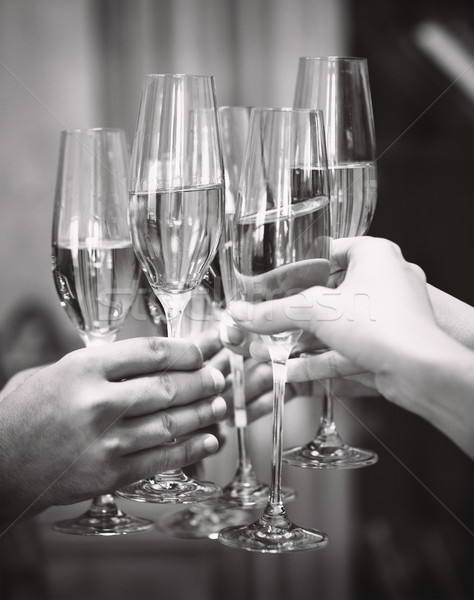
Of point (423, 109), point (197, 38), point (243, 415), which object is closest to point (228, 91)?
point (197, 38)

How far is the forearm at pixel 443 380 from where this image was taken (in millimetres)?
578

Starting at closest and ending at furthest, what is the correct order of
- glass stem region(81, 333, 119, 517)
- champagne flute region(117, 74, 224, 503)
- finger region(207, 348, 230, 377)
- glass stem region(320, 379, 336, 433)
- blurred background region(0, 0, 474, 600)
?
champagne flute region(117, 74, 224, 503) < glass stem region(81, 333, 119, 517) < glass stem region(320, 379, 336, 433) < finger region(207, 348, 230, 377) < blurred background region(0, 0, 474, 600)

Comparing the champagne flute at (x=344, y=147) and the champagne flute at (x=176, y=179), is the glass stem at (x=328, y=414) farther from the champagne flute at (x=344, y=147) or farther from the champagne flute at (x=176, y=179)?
the champagne flute at (x=176, y=179)

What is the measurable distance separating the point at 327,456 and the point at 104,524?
0.26m

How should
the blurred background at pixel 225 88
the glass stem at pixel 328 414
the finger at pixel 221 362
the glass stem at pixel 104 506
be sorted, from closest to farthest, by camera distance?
the glass stem at pixel 104 506 < the glass stem at pixel 328 414 < the finger at pixel 221 362 < the blurred background at pixel 225 88

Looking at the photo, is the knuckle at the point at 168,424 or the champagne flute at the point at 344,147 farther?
the champagne flute at the point at 344,147

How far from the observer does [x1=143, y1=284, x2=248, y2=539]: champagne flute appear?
745 millimetres

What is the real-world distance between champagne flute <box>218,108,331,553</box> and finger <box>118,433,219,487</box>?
0.11 metres

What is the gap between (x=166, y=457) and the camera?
73 cm

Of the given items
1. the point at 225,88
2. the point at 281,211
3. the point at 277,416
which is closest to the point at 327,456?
the point at 277,416

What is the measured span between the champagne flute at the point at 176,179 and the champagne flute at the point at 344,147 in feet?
0.62

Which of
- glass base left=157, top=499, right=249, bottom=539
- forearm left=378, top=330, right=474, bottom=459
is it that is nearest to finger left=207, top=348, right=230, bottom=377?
glass base left=157, top=499, right=249, bottom=539

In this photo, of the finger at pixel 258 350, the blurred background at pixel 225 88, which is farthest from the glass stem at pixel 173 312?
the blurred background at pixel 225 88

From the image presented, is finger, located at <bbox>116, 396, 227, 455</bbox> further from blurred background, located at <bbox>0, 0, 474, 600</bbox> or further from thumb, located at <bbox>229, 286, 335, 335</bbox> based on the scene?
blurred background, located at <bbox>0, 0, 474, 600</bbox>
